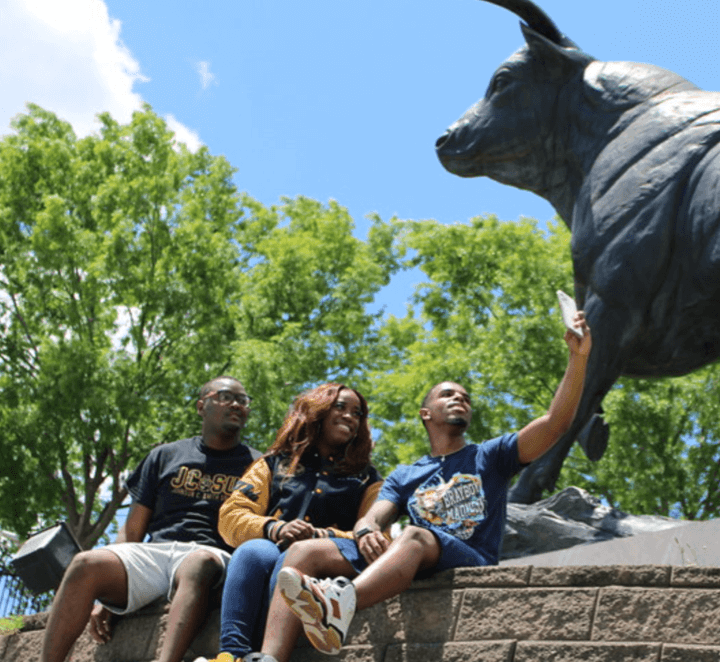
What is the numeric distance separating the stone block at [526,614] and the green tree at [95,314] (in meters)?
12.3

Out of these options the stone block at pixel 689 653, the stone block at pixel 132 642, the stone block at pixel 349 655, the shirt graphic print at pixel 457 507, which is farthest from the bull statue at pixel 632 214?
the stone block at pixel 689 653

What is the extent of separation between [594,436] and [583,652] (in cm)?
336

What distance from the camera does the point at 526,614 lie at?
14.6ft

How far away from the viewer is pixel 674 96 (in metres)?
7.64

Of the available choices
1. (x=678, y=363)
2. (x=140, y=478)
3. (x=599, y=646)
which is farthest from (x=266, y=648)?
(x=678, y=363)

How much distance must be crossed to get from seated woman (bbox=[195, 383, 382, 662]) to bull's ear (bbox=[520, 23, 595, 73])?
4122mm

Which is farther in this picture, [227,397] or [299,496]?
[227,397]

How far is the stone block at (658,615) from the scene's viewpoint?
412cm

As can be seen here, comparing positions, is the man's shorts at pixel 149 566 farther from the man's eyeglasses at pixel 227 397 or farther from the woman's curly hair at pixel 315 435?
the man's eyeglasses at pixel 227 397

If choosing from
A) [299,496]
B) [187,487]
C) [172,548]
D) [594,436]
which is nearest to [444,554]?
[299,496]

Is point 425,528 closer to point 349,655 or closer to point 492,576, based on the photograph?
point 492,576

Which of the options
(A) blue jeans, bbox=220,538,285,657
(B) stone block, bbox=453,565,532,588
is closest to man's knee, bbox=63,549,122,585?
(A) blue jeans, bbox=220,538,285,657

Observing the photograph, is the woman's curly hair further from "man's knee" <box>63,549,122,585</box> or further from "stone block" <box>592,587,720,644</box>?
"stone block" <box>592,587,720,644</box>

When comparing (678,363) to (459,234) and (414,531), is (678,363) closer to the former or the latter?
(414,531)
